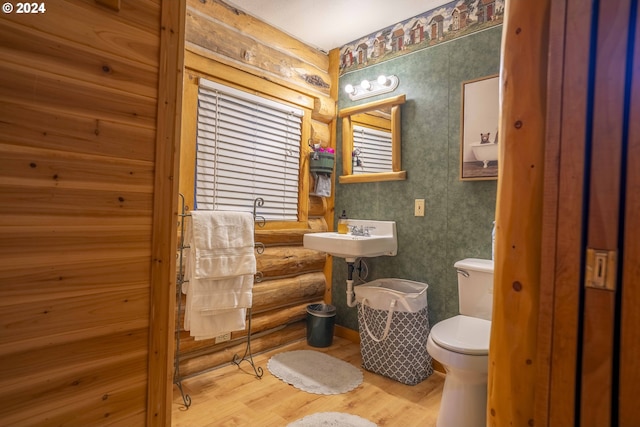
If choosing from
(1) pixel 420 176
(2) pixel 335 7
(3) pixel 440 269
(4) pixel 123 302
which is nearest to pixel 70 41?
(4) pixel 123 302

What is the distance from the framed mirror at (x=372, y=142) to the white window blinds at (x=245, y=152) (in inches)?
18.3

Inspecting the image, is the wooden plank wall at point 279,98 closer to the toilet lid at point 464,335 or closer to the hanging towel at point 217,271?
the hanging towel at point 217,271

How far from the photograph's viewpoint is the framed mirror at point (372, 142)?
2.75 meters

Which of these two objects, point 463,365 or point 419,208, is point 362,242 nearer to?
point 419,208

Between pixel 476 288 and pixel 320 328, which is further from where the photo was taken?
pixel 320 328

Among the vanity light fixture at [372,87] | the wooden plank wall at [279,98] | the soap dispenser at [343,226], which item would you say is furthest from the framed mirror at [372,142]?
the soap dispenser at [343,226]

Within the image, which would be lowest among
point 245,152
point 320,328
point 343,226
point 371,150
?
point 320,328

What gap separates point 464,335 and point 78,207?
6.08 ft

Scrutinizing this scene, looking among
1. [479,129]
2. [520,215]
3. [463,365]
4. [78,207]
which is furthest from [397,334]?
[78,207]

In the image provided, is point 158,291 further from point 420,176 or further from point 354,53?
point 354,53

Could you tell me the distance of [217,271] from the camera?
2.16m

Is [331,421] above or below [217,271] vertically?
below

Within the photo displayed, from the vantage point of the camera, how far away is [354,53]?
10.2ft

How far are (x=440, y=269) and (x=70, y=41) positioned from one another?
2425 mm
